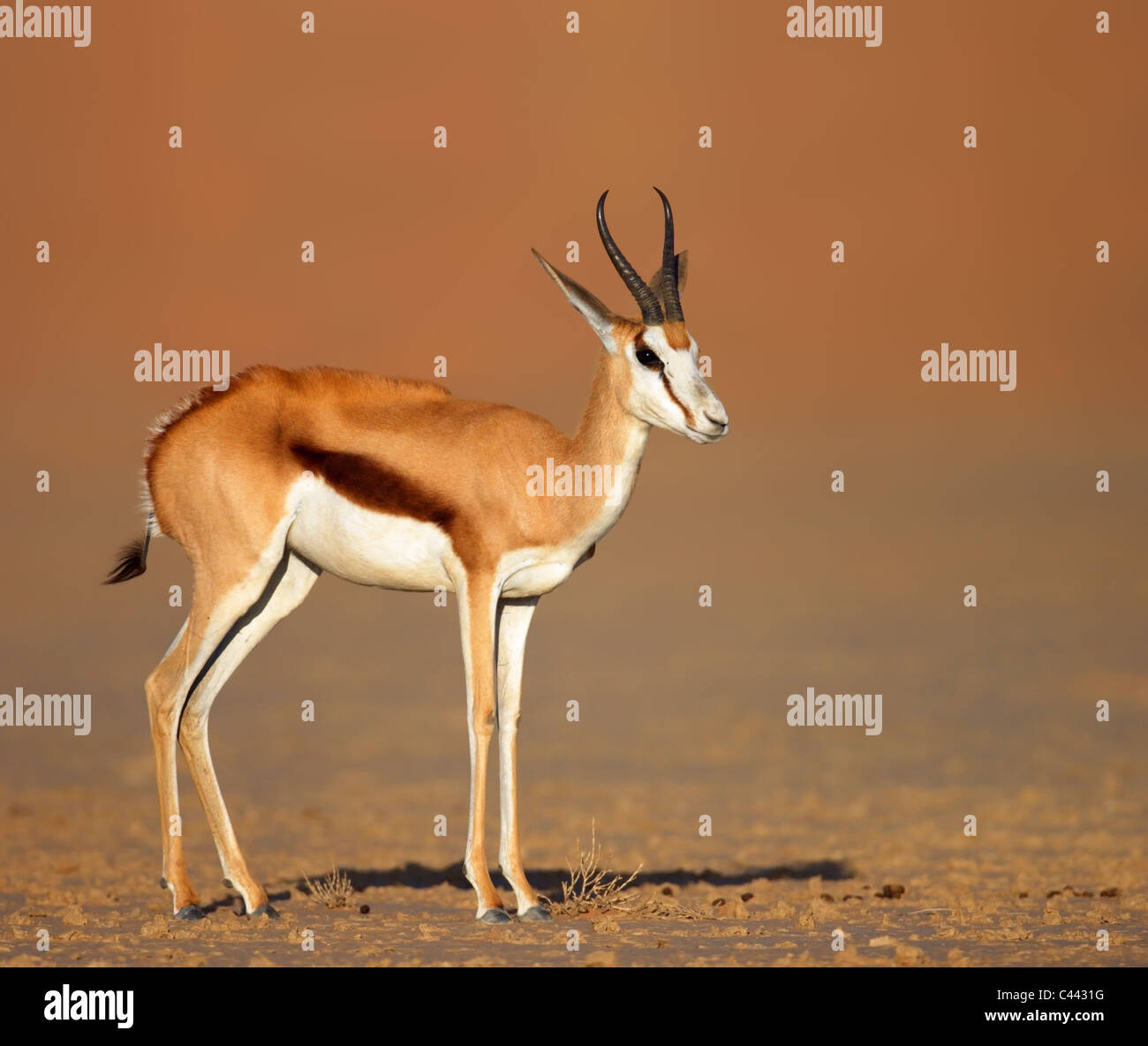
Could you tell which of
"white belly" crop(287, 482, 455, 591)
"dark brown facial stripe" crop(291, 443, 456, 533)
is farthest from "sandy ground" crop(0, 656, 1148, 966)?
"dark brown facial stripe" crop(291, 443, 456, 533)

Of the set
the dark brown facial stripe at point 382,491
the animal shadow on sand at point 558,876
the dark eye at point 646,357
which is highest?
the dark eye at point 646,357

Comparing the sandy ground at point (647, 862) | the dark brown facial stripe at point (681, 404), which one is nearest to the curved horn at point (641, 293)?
the dark brown facial stripe at point (681, 404)

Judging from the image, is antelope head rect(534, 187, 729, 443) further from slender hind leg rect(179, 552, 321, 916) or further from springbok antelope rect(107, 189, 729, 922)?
slender hind leg rect(179, 552, 321, 916)

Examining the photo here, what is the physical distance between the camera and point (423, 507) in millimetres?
13203

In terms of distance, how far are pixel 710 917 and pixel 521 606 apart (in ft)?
8.58

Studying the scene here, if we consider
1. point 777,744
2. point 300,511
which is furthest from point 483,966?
point 777,744

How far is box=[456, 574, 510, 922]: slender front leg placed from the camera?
1280 centimetres

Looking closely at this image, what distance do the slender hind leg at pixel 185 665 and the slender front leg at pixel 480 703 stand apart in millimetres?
Answer: 1512

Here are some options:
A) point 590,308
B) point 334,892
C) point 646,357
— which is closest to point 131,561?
point 334,892

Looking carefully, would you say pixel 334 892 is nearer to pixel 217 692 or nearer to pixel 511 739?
pixel 217 692

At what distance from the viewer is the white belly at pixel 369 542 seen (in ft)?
43.4

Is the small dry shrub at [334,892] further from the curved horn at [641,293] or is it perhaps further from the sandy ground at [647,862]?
the curved horn at [641,293]

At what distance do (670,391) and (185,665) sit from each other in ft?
12.8

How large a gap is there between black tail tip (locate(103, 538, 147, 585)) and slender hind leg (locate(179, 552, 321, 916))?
1.07 m
